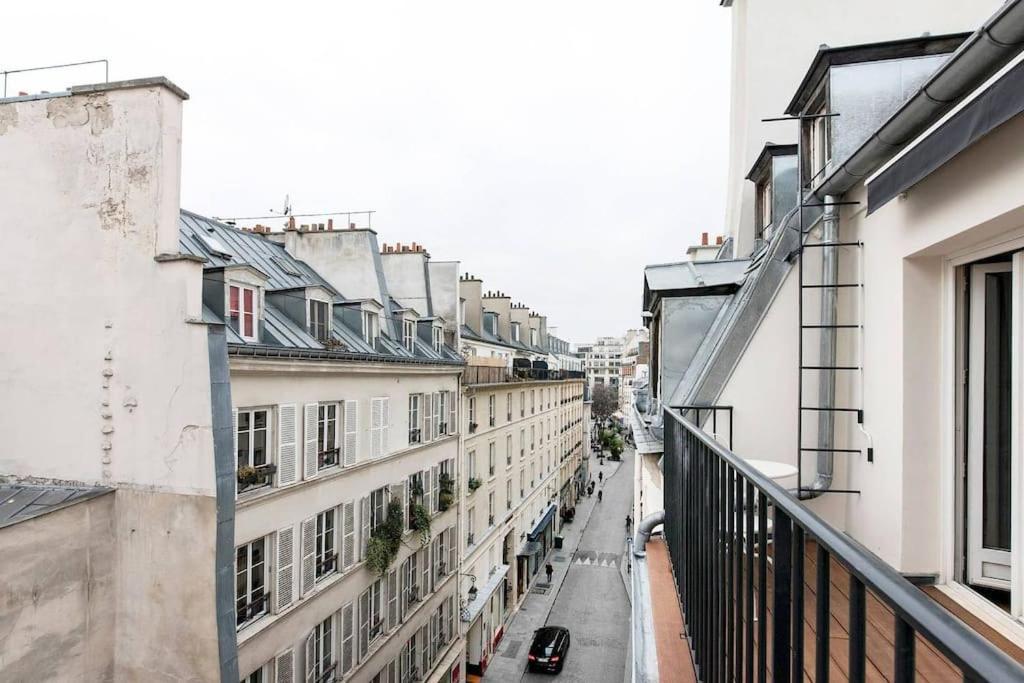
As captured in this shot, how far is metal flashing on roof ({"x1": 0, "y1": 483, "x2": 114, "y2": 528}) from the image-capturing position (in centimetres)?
841

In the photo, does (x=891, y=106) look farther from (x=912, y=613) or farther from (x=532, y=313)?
(x=532, y=313)

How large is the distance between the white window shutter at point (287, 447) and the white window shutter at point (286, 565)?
1.04m

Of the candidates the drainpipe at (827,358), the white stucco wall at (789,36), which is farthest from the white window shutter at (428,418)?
the drainpipe at (827,358)

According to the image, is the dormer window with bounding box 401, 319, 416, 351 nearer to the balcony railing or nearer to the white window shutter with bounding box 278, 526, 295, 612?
the balcony railing

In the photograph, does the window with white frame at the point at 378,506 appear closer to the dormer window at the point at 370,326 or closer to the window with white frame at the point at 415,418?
the window with white frame at the point at 415,418

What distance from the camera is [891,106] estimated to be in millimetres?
5078

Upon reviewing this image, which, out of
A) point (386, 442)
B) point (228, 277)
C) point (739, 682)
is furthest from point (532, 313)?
point (739, 682)

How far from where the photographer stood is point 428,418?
17.8 m

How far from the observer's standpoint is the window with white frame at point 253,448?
1020 centimetres

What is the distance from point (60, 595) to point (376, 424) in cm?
723

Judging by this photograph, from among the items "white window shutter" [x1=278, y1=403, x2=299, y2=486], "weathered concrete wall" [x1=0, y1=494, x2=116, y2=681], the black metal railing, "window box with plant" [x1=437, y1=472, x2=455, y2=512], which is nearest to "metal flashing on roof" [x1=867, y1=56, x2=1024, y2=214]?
Result: the black metal railing

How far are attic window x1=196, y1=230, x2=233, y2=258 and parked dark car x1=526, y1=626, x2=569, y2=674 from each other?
17032mm

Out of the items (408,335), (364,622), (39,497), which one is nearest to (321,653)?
(364,622)

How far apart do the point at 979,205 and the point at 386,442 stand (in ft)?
45.3
